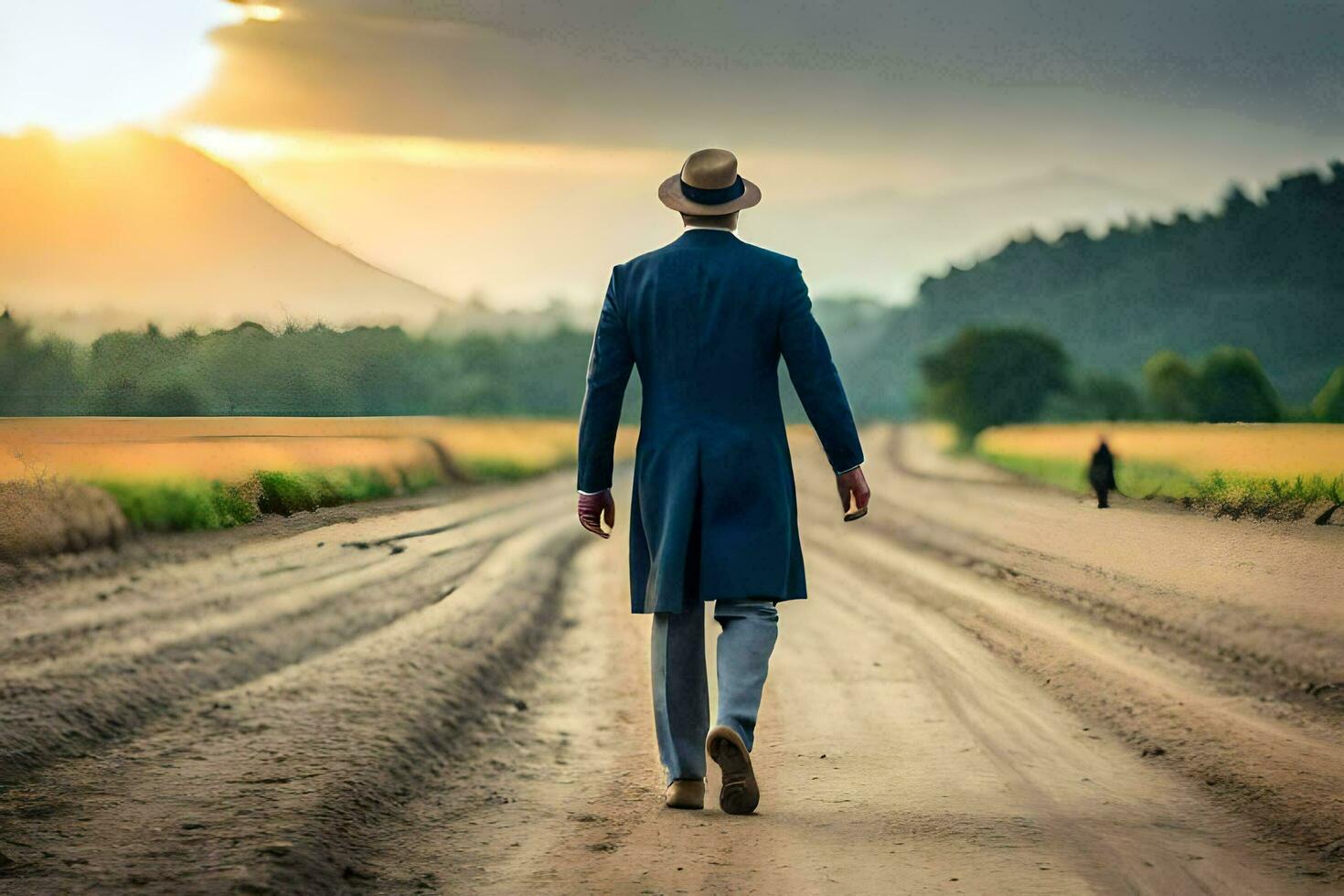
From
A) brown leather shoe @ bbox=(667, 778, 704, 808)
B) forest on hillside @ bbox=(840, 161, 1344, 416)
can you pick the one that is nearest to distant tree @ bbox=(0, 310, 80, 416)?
brown leather shoe @ bbox=(667, 778, 704, 808)

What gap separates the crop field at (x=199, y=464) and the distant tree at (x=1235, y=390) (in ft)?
12.8

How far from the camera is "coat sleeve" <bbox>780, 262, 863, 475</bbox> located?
13.7 ft

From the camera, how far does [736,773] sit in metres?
4.00

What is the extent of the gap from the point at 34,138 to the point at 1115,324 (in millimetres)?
6826

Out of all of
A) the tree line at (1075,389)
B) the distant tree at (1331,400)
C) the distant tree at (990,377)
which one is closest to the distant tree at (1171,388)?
the tree line at (1075,389)

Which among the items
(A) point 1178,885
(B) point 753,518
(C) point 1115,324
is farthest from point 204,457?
(C) point 1115,324

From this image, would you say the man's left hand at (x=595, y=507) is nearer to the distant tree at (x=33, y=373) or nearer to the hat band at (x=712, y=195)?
the hat band at (x=712, y=195)

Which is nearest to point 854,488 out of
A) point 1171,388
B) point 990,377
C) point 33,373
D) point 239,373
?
point 239,373

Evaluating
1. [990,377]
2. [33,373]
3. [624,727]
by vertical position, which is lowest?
[624,727]

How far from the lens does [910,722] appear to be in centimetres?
550

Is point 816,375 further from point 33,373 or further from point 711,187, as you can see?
point 33,373

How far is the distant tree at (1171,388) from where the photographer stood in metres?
8.31

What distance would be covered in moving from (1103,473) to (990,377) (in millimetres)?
3089

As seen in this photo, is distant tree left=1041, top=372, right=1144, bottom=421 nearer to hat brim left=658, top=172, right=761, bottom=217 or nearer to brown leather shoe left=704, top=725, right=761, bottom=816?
hat brim left=658, top=172, right=761, bottom=217
